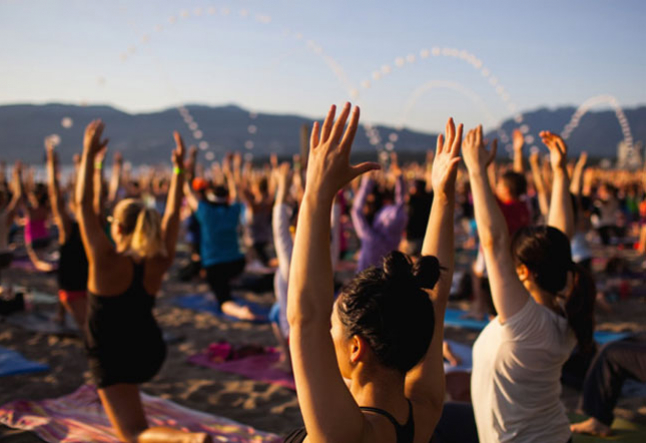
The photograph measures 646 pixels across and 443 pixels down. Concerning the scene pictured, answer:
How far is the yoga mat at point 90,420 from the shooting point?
380 centimetres

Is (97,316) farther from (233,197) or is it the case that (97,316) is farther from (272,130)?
(272,130)

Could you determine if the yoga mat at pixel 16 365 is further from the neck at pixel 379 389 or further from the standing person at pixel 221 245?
the neck at pixel 379 389

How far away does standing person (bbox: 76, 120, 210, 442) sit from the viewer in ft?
9.95

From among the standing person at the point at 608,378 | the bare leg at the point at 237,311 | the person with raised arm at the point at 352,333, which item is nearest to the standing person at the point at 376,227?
the bare leg at the point at 237,311

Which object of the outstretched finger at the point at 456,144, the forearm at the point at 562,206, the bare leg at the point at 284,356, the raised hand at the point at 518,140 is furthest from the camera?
the bare leg at the point at 284,356

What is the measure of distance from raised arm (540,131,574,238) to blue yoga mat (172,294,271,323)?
4879 millimetres

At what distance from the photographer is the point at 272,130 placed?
616 ft

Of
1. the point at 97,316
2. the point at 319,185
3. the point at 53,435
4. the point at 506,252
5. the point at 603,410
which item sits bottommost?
the point at 53,435

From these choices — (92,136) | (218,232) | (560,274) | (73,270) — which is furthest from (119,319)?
(218,232)

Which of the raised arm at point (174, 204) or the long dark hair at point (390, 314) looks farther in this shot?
the raised arm at point (174, 204)

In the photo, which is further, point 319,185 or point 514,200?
point 514,200

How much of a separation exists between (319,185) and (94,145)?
208 cm

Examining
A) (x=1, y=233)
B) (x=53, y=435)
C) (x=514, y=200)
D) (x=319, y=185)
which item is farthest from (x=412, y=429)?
(x=1, y=233)

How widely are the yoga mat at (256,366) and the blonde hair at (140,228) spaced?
2224 millimetres
